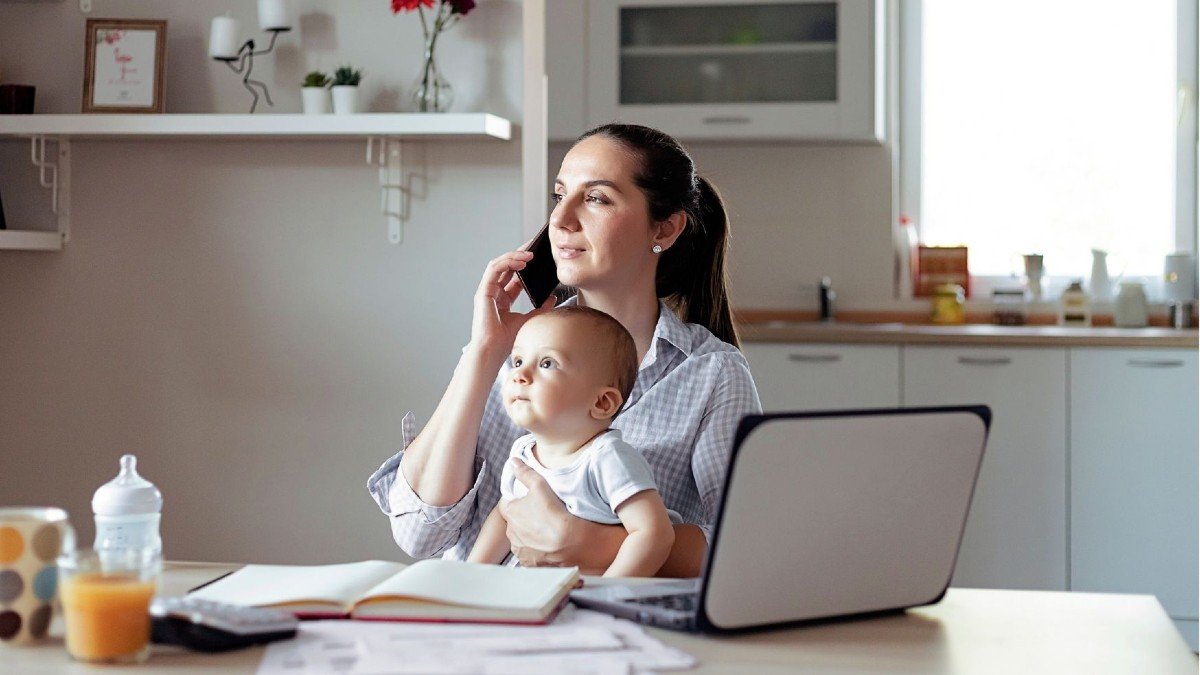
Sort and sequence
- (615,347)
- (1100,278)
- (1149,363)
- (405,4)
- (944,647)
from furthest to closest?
(1100,278), (1149,363), (405,4), (615,347), (944,647)

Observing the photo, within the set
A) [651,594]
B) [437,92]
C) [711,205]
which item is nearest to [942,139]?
[437,92]

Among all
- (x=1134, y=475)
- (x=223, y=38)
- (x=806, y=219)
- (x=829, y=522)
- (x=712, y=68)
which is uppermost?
(x=712, y=68)

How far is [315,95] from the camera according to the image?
9.28ft

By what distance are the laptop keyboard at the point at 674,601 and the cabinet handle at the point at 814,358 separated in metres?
2.85

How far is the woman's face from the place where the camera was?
1834 millimetres

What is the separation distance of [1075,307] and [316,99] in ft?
8.74

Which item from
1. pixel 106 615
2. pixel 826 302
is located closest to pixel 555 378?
pixel 106 615

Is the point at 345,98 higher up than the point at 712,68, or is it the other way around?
the point at 712,68

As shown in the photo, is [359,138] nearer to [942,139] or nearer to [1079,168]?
[942,139]

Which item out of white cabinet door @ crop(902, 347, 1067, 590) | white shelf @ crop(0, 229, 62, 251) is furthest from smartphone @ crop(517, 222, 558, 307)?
white cabinet door @ crop(902, 347, 1067, 590)

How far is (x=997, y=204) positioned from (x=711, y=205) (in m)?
2.87

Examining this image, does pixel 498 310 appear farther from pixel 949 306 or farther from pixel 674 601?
pixel 949 306

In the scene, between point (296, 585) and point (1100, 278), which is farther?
point (1100, 278)

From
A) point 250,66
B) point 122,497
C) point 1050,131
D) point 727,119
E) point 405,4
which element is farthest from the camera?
point 1050,131
